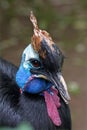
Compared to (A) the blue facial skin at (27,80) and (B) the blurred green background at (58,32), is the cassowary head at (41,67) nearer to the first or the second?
(A) the blue facial skin at (27,80)

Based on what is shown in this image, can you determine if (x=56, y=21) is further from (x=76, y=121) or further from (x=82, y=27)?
(x=76, y=121)

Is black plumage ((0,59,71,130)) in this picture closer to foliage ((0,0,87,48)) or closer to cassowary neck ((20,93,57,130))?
cassowary neck ((20,93,57,130))

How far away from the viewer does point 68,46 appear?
20.1 feet

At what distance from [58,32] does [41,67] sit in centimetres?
292

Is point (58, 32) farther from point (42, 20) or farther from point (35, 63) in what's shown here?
point (35, 63)

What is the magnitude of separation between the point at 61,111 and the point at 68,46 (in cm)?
245

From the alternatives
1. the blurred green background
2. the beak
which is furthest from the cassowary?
the blurred green background

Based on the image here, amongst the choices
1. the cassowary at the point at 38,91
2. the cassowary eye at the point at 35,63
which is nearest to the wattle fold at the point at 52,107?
the cassowary at the point at 38,91

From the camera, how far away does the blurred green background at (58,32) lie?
19.2 feet

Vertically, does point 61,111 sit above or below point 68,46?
above

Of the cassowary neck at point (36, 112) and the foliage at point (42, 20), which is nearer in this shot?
the cassowary neck at point (36, 112)

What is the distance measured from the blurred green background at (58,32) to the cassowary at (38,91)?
1952 mm

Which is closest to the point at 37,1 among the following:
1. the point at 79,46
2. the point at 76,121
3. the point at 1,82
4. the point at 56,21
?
the point at 56,21

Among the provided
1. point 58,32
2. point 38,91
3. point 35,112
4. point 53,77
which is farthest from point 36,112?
point 58,32
